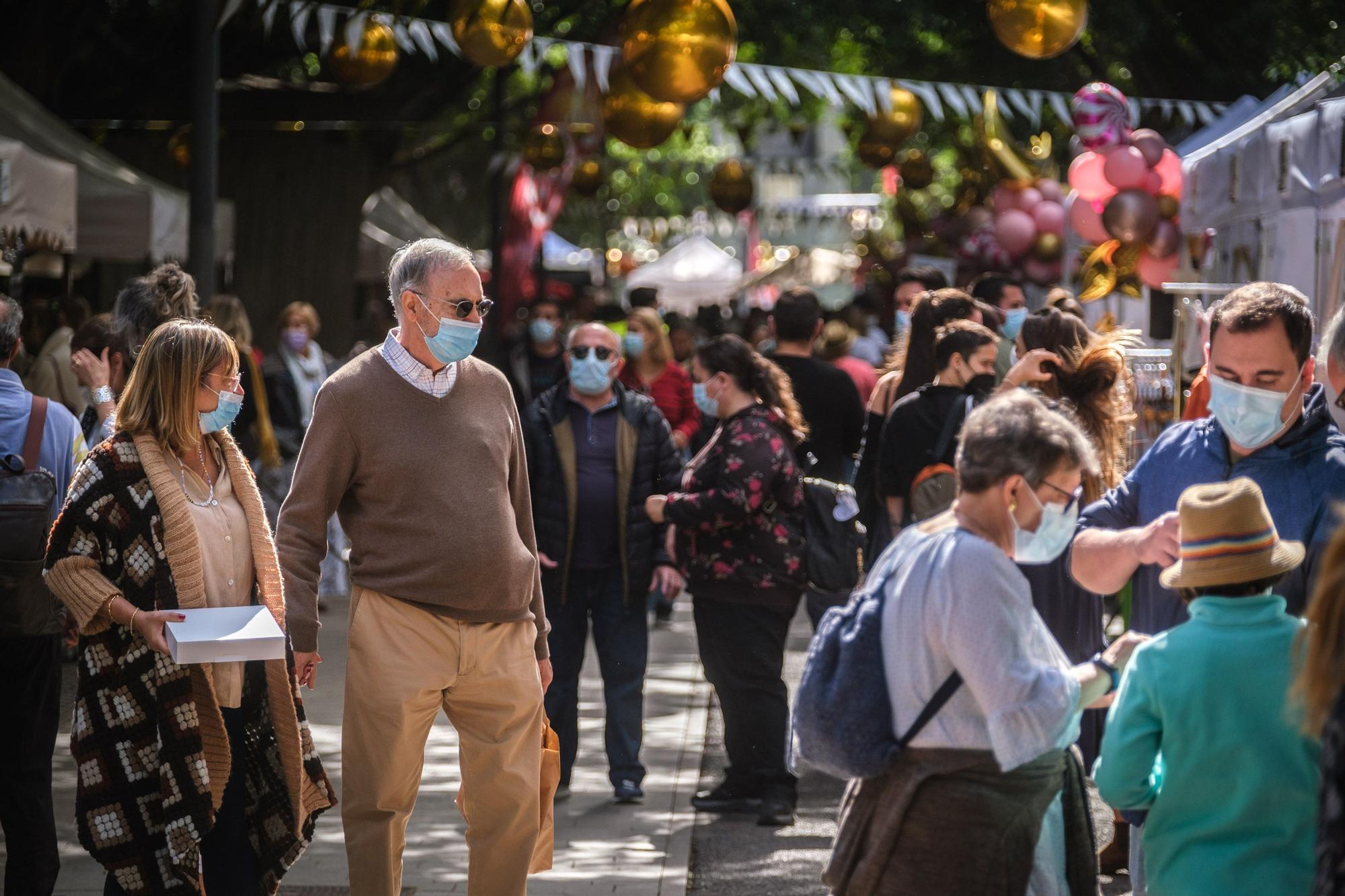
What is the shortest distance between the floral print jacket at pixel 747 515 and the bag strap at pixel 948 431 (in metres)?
0.60

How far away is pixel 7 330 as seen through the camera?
5.13 meters

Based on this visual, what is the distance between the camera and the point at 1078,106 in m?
12.1

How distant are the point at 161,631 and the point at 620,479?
2884 mm

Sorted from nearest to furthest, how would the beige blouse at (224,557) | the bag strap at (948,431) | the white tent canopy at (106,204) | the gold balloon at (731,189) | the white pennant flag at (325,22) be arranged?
the beige blouse at (224,557) < the bag strap at (948,431) < the white tent canopy at (106,204) < the white pennant flag at (325,22) < the gold balloon at (731,189)

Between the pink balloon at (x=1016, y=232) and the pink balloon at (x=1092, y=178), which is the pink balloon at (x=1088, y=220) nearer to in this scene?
the pink balloon at (x=1092, y=178)

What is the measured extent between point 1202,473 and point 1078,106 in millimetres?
8539

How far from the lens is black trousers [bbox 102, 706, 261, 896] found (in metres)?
4.59

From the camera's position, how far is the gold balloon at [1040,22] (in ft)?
32.7

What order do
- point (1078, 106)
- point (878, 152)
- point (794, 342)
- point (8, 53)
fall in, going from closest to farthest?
point (794, 342) → point (1078, 106) → point (8, 53) → point (878, 152)

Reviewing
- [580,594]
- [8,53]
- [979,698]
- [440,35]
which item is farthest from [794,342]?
[8,53]

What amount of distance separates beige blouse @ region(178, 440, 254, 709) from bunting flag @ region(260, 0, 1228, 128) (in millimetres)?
7555

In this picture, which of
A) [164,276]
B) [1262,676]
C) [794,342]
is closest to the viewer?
[1262,676]

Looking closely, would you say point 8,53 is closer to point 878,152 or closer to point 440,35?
point 440,35

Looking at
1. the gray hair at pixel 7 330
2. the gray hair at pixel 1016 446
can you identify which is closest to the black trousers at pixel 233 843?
the gray hair at pixel 7 330
